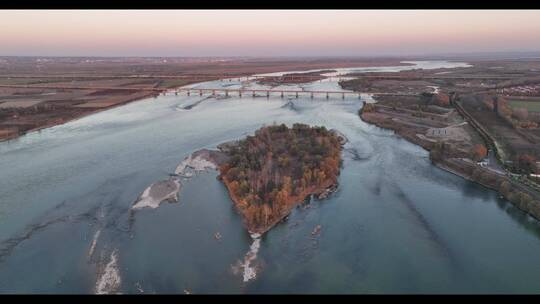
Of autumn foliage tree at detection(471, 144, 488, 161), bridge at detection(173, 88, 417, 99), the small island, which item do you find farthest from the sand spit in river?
bridge at detection(173, 88, 417, 99)

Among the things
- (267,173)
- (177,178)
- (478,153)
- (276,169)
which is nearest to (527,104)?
(478,153)

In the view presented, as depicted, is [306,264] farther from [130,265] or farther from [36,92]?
[36,92]

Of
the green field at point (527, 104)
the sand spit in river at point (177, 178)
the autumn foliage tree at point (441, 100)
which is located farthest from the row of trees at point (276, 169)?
the green field at point (527, 104)

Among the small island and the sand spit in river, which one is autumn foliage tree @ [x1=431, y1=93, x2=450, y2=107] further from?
the sand spit in river

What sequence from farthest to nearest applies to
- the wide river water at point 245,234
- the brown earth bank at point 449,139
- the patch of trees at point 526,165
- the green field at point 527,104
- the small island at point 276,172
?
the green field at point 527,104, the patch of trees at point 526,165, the brown earth bank at point 449,139, the small island at point 276,172, the wide river water at point 245,234

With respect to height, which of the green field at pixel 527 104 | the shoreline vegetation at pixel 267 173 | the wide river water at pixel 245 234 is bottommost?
the wide river water at pixel 245 234

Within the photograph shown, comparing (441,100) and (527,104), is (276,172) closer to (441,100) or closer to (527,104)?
(441,100)

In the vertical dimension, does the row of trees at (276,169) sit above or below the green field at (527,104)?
below

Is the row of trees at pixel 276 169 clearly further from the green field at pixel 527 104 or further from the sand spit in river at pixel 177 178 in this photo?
the green field at pixel 527 104
